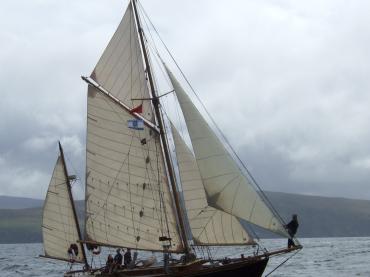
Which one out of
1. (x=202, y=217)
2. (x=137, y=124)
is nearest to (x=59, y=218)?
(x=137, y=124)

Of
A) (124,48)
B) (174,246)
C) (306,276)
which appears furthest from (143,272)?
(306,276)

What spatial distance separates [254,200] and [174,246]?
865 centimetres

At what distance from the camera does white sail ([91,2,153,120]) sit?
48281 millimetres

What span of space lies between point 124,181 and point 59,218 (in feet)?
35.6

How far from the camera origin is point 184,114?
145 feet

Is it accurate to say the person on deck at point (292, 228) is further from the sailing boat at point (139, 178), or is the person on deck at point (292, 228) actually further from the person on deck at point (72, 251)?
the person on deck at point (72, 251)

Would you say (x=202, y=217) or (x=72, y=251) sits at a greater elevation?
(x=72, y=251)

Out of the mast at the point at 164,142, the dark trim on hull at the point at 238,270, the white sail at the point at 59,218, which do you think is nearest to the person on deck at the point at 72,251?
the white sail at the point at 59,218

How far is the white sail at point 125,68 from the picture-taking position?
48.3 metres

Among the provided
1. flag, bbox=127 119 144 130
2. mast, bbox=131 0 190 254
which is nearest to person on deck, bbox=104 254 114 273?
mast, bbox=131 0 190 254

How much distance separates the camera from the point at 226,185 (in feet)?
137

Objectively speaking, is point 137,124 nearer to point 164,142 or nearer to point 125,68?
point 164,142

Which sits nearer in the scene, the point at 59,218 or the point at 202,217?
the point at 202,217

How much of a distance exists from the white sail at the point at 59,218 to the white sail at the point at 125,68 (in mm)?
11003
